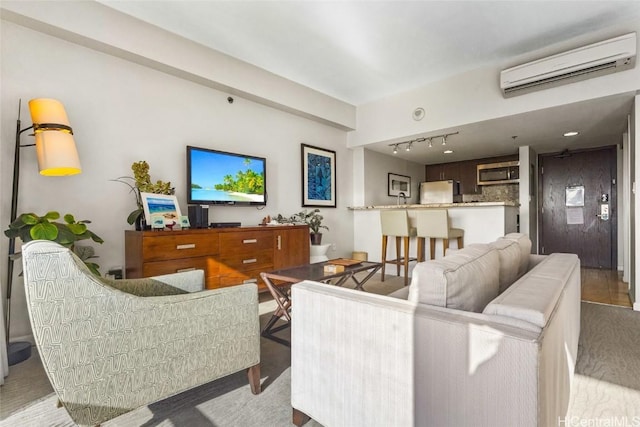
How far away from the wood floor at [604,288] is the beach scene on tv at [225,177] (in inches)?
160

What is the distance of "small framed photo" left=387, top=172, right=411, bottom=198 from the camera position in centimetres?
Result: 621

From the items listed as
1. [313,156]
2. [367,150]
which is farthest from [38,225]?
[367,150]

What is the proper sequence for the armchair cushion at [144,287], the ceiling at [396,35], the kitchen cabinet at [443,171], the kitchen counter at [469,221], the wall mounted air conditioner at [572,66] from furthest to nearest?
the kitchen cabinet at [443,171], the kitchen counter at [469,221], the wall mounted air conditioner at [572,66], the ceiling at [396,35], the armchair cushion at [144,287]

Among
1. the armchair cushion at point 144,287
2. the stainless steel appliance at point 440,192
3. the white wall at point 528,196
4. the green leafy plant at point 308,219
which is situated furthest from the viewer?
the stainless steel appliance at point 440,192

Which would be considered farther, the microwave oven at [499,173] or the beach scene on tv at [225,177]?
the microwave oven at [499,173]

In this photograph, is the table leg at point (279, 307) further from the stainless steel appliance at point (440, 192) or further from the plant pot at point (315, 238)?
the stainless steel appliance at point (440, 192)

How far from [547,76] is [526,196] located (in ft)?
8.53

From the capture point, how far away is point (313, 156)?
15.9ft

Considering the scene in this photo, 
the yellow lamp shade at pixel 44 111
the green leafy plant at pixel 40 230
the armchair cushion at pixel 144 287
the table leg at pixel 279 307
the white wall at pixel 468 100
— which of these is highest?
the white wall at pixel 468 100

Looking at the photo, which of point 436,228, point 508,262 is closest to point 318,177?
point 436,228

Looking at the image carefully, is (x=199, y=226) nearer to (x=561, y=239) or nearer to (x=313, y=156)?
(x=313, y=156)

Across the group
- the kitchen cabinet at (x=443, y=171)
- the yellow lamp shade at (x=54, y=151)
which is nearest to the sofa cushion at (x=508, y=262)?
the yellow lamp shade at (x=54, y=151)

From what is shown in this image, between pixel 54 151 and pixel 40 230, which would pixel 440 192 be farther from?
pixel 40 230

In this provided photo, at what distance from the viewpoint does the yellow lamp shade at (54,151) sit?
2.25m
